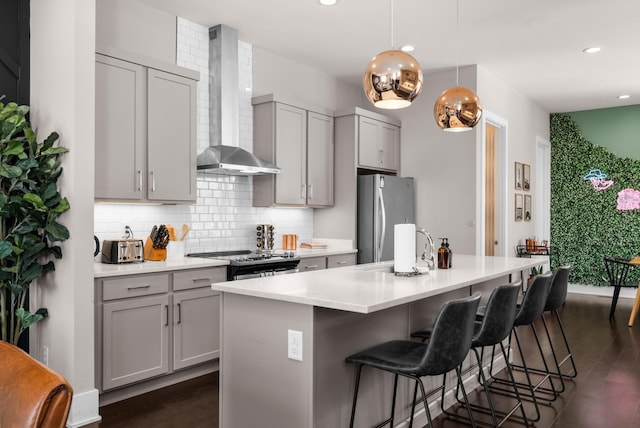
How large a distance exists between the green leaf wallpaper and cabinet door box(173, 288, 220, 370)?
22.6 ft

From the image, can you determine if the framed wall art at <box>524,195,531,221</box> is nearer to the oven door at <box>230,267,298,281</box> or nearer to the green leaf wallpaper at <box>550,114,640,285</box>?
the green leaf wallpaper at <box>550,114,640,285</box>

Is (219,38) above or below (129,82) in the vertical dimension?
above

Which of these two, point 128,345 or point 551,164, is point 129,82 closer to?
point 128,345

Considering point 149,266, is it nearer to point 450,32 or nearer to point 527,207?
point 450,32

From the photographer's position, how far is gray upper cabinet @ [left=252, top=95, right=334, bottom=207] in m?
5.22

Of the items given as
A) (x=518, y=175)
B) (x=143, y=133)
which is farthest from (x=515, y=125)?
(x=143, y=133)

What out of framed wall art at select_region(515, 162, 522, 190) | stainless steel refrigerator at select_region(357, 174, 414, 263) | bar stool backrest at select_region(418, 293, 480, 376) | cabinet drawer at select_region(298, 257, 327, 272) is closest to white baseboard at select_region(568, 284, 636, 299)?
framed wall art at select_region(515, 162, 522, 190)

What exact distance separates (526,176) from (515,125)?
89cm

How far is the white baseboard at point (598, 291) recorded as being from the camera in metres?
8.23

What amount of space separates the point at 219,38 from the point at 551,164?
21.3ft

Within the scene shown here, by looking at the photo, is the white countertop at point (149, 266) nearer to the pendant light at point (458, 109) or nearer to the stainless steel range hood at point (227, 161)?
the stainless steel range hood at point (227, 161)

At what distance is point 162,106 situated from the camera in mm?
4102

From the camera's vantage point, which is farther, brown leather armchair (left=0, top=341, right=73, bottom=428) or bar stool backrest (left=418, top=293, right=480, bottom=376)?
bar stool backrest (left=418, top=293, right=480, bottom=376)

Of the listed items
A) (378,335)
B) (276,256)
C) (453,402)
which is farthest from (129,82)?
(453,402)
